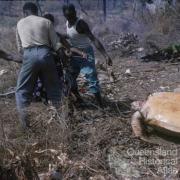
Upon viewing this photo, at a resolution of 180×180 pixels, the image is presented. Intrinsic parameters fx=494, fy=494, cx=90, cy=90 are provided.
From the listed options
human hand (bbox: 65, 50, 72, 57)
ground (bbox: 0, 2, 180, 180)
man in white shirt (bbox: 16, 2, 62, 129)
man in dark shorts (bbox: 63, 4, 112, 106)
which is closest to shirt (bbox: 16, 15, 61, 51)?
man in white shirt (bbox: 16, 2, 62, 129)

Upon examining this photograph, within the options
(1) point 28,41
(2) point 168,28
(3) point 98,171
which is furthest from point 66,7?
(2) point 168,28

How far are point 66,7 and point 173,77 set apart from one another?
240cm

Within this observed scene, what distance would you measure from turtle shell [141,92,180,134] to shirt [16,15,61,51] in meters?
1.17

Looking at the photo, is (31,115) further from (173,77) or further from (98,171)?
(173,77)

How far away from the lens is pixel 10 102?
6.12 meters

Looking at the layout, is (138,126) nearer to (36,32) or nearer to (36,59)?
(36,59)

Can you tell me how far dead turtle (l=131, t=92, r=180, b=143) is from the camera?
4.75 meters

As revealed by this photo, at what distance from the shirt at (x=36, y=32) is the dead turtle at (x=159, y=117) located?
1152mm

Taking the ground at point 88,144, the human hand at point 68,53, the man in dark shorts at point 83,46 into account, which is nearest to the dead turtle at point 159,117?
the ground at point 88,144

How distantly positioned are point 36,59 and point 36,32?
290 millimetres

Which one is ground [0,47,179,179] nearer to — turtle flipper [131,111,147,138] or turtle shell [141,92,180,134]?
turtle flipper [131,111,147,138]

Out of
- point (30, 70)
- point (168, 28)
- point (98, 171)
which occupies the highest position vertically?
point (30, 70)

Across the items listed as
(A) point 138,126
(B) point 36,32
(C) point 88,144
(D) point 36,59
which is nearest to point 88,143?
(C) point 88,144

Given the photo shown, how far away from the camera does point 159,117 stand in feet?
15.9
